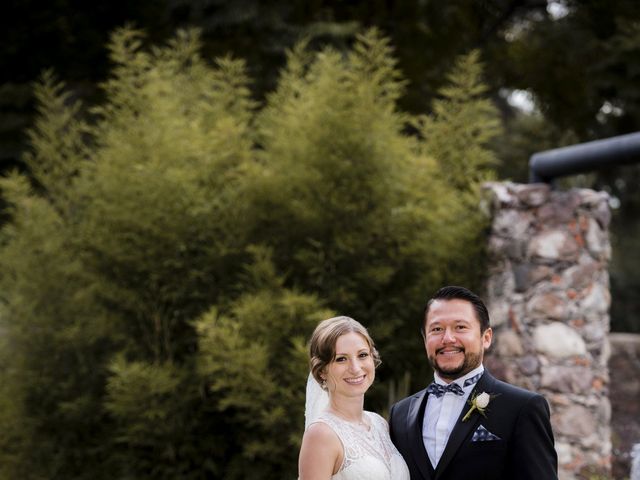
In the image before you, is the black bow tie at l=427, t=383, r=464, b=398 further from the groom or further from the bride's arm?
the bride's arm

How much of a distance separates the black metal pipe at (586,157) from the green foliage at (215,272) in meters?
0.51

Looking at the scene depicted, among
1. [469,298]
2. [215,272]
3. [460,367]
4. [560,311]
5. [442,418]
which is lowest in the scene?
[442,418]

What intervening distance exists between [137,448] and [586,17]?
6651 millimetres

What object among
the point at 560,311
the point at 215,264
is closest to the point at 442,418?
the point at 560,311

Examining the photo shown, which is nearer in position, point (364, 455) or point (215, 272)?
point (364, 455)

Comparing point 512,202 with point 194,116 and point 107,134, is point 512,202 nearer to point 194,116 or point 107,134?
point 194,116

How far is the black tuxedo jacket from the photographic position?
7.97 feet

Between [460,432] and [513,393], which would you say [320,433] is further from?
[513,393]

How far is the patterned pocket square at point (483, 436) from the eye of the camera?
2469 mm

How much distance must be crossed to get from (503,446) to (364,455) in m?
0.41

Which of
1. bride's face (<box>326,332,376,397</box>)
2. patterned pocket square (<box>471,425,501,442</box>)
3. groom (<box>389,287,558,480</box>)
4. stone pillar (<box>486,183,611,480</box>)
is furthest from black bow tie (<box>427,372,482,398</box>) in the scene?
stone pillar (<box>486,183,611,480</box>)

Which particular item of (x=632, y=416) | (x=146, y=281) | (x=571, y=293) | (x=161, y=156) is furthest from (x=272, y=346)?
(x=632, y=416)

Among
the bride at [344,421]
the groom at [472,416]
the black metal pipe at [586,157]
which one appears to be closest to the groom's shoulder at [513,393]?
the groom at [472,416]

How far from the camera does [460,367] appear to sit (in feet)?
8.18
